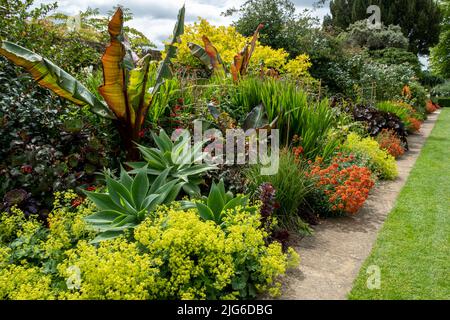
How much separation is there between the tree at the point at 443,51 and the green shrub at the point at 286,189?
137ft

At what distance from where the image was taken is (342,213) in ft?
17.3

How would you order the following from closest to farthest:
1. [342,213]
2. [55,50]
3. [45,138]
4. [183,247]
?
1. [183,247]
2. [45,138]
3. [342,213]
4. [55,50]

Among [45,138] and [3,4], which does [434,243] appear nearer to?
[45,138]

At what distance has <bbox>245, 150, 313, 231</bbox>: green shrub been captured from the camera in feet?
15.2

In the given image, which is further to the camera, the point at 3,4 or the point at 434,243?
the point at 3,4

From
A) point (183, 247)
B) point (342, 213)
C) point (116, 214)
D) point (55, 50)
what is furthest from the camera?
point (55, 50)

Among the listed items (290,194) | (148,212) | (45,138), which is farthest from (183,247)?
(45,138)

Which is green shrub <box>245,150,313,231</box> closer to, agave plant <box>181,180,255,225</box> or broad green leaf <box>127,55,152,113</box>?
agave plant <box>181,180,255,225</box>

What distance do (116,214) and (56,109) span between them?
2182mm

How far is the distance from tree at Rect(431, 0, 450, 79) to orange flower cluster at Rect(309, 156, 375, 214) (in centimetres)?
4071

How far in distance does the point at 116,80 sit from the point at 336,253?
3.03m

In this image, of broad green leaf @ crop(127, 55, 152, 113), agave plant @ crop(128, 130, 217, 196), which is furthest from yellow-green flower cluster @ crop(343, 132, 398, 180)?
broad green leaf @ crop(127, 55, 152, 113)

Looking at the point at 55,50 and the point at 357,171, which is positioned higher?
the point at 55,50

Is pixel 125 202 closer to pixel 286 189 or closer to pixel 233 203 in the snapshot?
pixel 233 203
